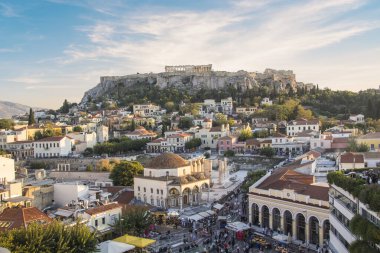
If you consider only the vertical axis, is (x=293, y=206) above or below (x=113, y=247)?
above

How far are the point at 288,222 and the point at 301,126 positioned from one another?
1822 inches

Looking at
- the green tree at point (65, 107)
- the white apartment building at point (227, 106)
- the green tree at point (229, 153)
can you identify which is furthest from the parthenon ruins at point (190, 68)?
the green tree at point (229, 153)

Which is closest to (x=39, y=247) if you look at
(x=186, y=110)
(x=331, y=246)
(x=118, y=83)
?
(x=331, y=246)

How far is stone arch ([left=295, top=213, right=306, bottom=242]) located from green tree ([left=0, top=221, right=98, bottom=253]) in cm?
1331

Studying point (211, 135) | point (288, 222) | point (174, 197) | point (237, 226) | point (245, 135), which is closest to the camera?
point (288, 222)

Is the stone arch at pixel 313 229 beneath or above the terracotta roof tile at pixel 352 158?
beneath

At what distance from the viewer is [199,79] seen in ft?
441

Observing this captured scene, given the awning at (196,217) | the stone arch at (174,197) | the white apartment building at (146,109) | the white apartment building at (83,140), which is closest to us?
the awning at (196,217)

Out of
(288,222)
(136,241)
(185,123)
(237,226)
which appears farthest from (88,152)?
(136,241)

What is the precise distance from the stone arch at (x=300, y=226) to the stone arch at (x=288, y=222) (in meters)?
0.56

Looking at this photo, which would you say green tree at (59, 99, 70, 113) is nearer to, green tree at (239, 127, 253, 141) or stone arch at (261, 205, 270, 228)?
green tree at (239, 127, 253, 141)

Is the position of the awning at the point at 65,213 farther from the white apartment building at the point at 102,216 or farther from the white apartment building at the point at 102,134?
the white apartment building at the point at 102,134

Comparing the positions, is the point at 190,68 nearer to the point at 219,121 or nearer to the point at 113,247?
the point at 219,121

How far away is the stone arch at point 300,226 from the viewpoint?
28.7m
